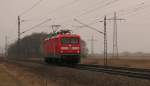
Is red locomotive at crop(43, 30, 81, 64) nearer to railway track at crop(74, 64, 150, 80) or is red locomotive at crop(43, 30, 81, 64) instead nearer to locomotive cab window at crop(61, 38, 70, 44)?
Result: locomotive cab window at crop(61, 38, 70, 44)

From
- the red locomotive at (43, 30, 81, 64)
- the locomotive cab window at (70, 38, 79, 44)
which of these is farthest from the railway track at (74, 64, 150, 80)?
the locomotive cab window at (70, 38, 79, 44)

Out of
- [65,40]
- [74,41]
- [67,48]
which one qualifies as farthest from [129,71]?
[65,40]

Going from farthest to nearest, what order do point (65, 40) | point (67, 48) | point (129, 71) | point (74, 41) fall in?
point (74, 41), point (65, 40), point (67, 48), point (129, 71)

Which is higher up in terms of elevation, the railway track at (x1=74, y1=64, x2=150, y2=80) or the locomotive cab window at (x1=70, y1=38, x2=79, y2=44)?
the locomotive cab window at (x1=70, y1=38, x2=79, y2=44)

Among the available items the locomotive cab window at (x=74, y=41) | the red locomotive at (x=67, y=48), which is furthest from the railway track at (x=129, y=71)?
the locomotive cab window at (x=74, y=41)

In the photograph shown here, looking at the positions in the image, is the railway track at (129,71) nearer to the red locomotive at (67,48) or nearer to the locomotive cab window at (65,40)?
the red locomotive at (67,48)

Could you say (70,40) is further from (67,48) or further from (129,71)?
(129,71)

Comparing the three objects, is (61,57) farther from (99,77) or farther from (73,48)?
(99,77)

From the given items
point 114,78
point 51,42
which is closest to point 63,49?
point 51,42

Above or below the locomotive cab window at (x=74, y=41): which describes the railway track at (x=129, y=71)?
below

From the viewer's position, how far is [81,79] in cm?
2608

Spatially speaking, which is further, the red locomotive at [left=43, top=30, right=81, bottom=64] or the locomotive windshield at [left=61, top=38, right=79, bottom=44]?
the locomotive windshield at [left=61, top=38, right=79, bottom=44]

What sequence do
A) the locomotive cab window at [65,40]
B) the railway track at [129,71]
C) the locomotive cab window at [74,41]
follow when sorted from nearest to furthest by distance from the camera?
the railway track at [129,71] → the locomotive cab window at [65,40] → the locomotive cab window at [74,41]

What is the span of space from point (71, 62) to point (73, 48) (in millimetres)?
2129
